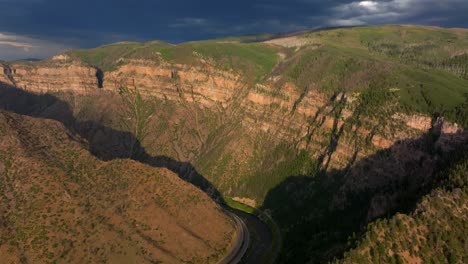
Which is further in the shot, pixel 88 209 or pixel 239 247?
pixel 239 247

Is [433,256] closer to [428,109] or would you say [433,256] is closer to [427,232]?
[427,232]

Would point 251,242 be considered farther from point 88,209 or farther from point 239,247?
point 88,209

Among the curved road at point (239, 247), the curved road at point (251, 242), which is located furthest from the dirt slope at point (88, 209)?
the curved road at point (251, 242)

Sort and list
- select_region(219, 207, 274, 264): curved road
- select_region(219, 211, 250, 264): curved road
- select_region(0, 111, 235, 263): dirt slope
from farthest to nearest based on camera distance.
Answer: select_region(219, 207, 274, 264): curved road → select_region(219, 211, 250, 264): curved road → select_region(0, 111, 235, 263): dirt slope

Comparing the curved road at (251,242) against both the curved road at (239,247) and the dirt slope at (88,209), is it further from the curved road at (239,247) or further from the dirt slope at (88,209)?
the dirt slope at (88,209)

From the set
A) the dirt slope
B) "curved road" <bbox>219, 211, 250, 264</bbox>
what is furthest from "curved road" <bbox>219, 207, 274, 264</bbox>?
the dirt slope

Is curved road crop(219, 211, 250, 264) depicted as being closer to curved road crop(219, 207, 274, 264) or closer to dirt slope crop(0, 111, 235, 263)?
curved road crop(219, 207, 274, 264)

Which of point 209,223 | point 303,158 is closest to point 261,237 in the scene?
point 209,223

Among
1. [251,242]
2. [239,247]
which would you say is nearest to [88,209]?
[239,247]
